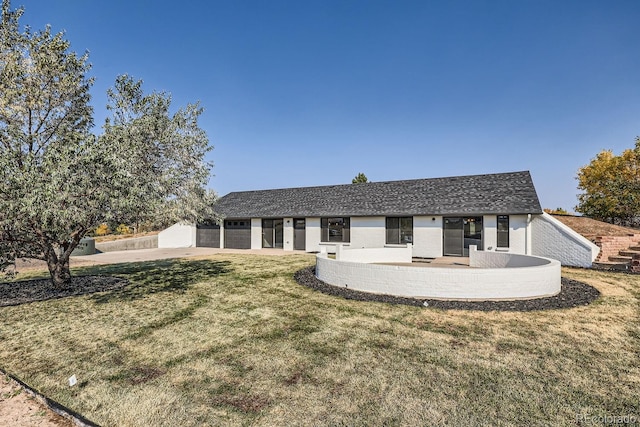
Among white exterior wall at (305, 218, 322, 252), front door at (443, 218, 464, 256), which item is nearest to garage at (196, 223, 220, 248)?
white exterior wall at (305, 218, 322, 252)

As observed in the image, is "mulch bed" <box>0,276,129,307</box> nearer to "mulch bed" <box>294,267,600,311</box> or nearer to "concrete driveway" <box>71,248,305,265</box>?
"concrete driveway" <box>71,248,305,265</box>

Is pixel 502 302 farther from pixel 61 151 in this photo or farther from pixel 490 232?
pixel 61 151

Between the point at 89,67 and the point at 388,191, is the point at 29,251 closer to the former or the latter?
the point at 89,67

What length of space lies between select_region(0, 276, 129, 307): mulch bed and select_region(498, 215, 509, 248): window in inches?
709

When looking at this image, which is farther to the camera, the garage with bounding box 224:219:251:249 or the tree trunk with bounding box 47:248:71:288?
the garage with bounding box 224:219:251:249

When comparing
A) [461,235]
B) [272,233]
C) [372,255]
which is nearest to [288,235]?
[272,233]

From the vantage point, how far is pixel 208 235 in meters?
26.7

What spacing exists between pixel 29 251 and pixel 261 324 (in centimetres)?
835

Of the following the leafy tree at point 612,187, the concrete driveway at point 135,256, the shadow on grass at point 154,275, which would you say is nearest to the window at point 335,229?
the concrete driveway at point 135,256

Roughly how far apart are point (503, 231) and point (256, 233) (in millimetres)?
16881

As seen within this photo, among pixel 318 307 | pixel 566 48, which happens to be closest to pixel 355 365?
pixel 318 307

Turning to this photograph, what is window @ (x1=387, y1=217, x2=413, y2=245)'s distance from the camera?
1897cm

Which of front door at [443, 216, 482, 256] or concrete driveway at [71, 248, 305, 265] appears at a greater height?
front door at [443, 216, 482, 256]

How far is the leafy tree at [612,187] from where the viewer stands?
81.3ft
